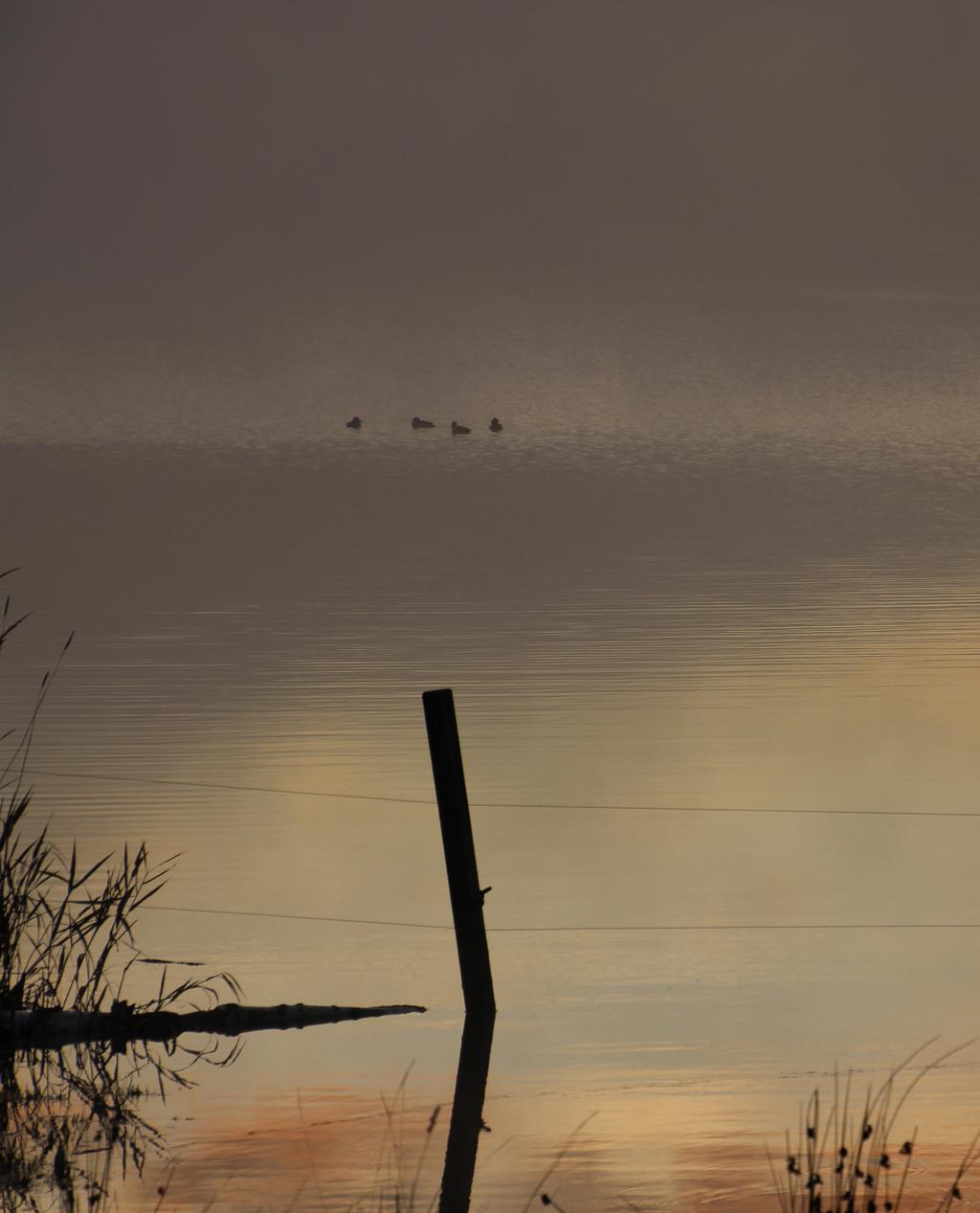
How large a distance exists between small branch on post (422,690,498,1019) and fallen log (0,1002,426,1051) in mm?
243

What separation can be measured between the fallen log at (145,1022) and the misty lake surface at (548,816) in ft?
0.29

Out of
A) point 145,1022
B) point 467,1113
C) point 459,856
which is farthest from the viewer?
point 459,856

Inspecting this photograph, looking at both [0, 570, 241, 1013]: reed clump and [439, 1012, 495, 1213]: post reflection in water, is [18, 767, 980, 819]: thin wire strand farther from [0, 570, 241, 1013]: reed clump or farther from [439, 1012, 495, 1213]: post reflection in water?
[439, 1012, 495, 1213]: post reflection in water

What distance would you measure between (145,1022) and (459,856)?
3.13 feet

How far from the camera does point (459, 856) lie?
660cm

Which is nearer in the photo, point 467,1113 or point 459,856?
point 467,1113

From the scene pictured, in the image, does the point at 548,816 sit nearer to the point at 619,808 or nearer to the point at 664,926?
the point at 619,808

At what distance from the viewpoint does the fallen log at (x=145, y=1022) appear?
600 cm

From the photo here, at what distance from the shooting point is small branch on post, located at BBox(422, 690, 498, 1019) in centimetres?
657

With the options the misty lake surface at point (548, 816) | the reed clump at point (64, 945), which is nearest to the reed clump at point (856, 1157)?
the misty lake surface at point (548, 816)

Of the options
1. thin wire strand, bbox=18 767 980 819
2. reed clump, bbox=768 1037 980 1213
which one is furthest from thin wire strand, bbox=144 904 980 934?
thin wire strand, bbox=18 767 980 819

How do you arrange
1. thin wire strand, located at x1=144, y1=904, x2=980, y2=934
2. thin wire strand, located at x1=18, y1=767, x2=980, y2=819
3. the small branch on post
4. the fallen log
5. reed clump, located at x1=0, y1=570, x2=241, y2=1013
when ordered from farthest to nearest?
thin wire strand, located at x1=18, y1=767, x2=980, y2=819
thin wire strand, located at x1=144, y1=904, x2=980, y2=934
the small branch on post
the fallen log
reed clump, located at x1=0, y1=570, x2=241, y2=1013

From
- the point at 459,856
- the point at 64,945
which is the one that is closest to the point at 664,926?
the point at 459,856

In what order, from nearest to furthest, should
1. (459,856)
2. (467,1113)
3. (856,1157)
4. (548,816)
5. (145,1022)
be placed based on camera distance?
(856,1157) → (467,1113) → (145,1022) → (459,856) → (548,816)
